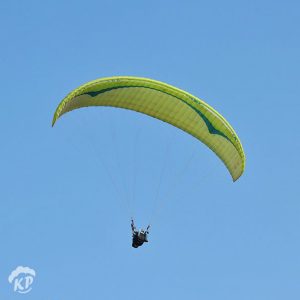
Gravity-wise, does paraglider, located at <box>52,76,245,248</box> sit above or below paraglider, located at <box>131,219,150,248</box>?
above

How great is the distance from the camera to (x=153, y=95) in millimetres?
52719

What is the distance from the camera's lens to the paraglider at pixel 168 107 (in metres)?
51.7

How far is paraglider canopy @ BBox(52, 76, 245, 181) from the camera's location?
5169cm

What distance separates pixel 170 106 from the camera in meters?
53.3

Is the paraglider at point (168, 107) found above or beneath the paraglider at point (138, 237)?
above

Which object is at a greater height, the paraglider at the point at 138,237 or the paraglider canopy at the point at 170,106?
the paraglider canopy at the point at 170,106

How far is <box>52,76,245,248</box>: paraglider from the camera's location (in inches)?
2036

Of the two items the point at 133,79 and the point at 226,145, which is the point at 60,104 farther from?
the point at 226,145

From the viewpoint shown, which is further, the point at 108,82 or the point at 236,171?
the point at 236,171

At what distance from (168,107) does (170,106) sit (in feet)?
0.41

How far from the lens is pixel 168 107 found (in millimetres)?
53344

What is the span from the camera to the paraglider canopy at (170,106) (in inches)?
2035

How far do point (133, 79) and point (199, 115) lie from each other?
13.3 ft

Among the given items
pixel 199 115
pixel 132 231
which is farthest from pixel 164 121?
pixel 132 231
